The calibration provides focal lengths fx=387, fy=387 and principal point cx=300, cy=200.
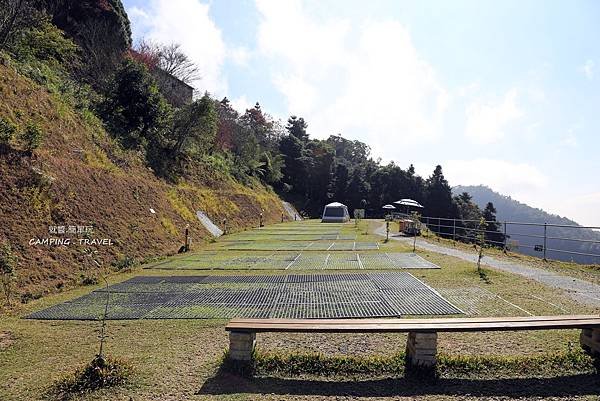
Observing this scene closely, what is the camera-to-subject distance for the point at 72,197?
10.1 metres

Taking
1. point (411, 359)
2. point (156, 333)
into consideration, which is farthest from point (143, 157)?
point (411, 359)

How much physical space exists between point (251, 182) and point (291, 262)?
2534 centimetres

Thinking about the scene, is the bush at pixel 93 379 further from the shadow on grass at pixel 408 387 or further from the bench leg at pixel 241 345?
the bench leg at pixel 241 345

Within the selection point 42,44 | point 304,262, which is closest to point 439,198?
point 304,262

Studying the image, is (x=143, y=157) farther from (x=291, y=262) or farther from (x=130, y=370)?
(x=130, y=370)

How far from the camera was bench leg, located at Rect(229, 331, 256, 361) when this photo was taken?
393 centimetres

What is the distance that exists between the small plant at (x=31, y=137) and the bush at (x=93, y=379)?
7695 mm

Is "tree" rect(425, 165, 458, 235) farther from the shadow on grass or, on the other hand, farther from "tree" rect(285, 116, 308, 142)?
the shadow on grass

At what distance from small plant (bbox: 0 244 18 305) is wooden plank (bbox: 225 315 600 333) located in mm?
4452

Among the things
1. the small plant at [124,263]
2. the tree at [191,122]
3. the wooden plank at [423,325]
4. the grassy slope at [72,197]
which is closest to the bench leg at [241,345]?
the wooden plank at [423,325]

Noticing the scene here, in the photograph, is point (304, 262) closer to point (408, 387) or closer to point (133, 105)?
point (408, 387)

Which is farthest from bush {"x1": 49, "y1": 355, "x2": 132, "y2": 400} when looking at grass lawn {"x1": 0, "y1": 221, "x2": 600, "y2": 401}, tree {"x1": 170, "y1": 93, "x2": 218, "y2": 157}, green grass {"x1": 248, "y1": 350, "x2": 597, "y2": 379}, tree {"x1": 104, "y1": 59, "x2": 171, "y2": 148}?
tree {"x1": 170, "y1": 93, "x2": 218, "y2": 157}

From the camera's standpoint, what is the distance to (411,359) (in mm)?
3908

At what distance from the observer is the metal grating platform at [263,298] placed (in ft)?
18.9
